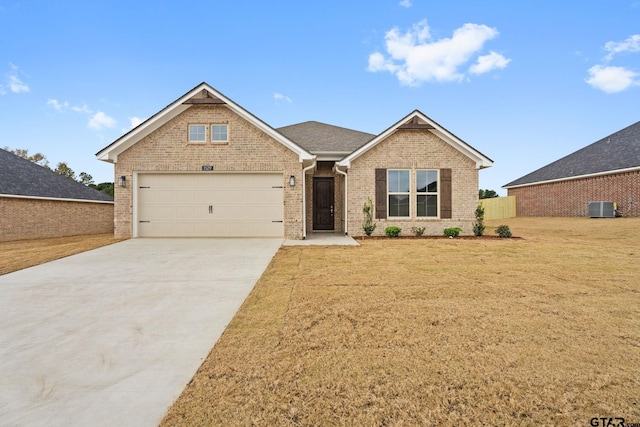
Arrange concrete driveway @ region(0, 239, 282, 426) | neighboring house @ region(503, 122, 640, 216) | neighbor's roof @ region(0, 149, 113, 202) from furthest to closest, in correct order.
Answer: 1. neighboring house @ region(503, 122, 640, 216)
2. neighbor's roof @ region(0, 149, 113, 202)
3. concrete driveway @ region(0, 239, 282, 426)

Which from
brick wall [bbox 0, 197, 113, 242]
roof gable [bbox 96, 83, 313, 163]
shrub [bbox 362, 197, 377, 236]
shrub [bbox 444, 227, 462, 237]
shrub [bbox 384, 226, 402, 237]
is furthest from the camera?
brick wall [bbox 0, 197, 113, 242]

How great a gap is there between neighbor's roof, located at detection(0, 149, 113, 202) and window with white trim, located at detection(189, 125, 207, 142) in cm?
828

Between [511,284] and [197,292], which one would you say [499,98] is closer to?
[511,284]

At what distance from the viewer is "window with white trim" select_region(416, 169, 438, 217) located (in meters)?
11.5

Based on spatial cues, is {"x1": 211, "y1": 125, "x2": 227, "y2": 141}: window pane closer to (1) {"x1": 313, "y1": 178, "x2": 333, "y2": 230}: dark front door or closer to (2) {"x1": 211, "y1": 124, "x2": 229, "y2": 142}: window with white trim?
(2) {"x1": 211, "y1": 124, "x2": 229, "y2": 142}: window with white trim

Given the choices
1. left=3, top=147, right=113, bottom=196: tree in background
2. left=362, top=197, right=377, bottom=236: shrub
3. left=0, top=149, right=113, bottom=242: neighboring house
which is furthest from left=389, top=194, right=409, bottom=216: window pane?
left=3, top=147, right=113, bottom=196: tree in background

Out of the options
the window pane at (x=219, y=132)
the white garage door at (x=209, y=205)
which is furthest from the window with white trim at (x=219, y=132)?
the white garage door at (x=209, y=205)

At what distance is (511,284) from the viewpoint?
4.70 meters

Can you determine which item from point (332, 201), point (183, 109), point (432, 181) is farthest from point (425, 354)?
point (183, 109)

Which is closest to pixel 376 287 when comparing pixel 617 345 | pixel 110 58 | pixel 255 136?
pixel 617 345

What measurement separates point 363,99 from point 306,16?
657 centimetres

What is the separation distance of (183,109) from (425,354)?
37.2ft

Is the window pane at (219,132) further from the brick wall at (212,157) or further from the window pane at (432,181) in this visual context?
the window pane at (432,181)

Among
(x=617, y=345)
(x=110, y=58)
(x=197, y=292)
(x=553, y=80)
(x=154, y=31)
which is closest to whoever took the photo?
(x=617, y=345)
